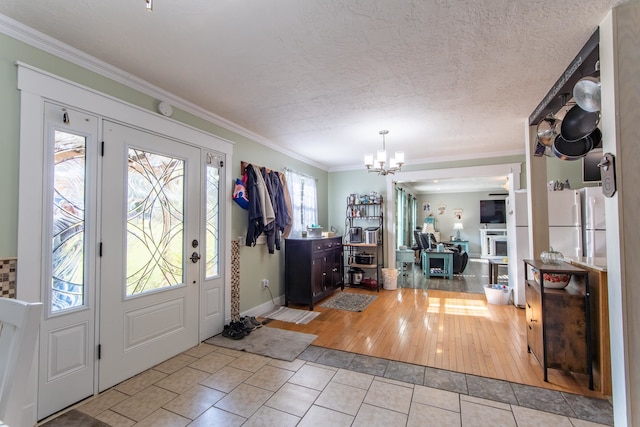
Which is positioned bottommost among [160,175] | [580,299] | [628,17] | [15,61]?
[580,299]

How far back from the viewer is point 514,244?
4262mm

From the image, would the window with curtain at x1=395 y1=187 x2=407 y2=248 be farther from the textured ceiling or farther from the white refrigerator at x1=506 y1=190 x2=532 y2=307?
the textured ceiling

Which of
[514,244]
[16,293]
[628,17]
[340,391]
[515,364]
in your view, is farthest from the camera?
[514,244]

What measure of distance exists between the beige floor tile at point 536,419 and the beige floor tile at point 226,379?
1953mm

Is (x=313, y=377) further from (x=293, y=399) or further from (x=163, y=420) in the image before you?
(x=163, y=420)

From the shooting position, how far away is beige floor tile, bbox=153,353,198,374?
251 cm

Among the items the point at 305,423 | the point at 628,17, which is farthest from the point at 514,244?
the point at 305,423

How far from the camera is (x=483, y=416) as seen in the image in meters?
1.89

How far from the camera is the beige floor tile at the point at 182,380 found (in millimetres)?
2240

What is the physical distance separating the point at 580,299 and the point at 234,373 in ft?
9.20

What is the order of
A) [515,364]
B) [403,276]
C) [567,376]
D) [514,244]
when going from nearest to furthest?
1. [567,376]
2. [515,364]
3. [514,244]
4. [403,276]

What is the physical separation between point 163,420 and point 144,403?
286 millimetres

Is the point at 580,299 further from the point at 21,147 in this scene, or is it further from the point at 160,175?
the point at 21,147

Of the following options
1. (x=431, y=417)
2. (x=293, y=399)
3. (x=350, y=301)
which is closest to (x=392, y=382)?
(x=431, y=417)
